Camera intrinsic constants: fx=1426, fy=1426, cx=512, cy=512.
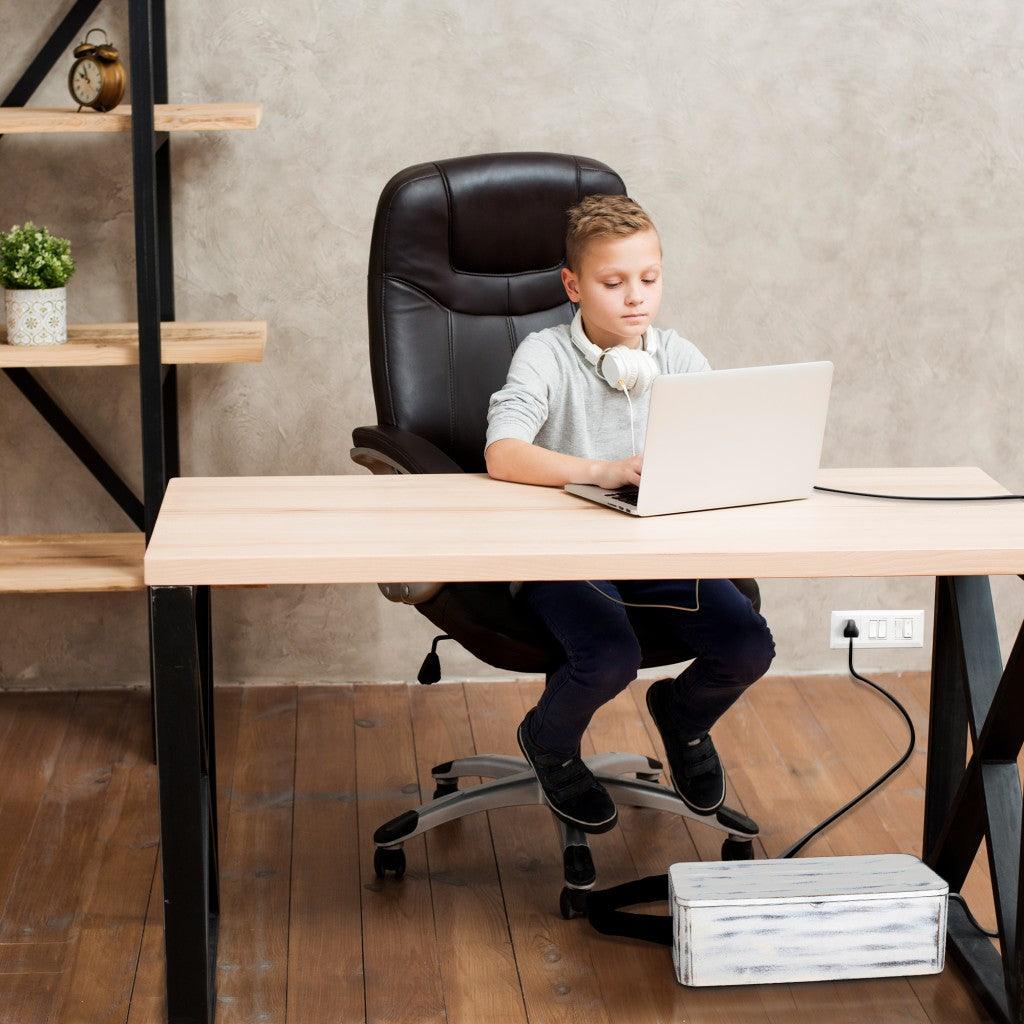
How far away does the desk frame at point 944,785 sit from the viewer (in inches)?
66.5

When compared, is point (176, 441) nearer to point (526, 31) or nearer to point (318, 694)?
point (318, 694)

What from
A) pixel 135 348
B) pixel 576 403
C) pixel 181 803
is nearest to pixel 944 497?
pixel 576 403

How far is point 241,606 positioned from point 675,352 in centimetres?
126

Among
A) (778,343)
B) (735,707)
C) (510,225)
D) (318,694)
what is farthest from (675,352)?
(318,694)

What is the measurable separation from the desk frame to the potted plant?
772 mm

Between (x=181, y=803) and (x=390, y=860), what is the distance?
2.05ft

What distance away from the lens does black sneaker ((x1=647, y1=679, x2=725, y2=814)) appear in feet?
7.28

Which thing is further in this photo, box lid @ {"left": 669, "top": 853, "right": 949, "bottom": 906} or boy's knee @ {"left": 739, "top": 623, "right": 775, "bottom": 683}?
boy's knee @ {"left": 739, "top": 623, "right": 775, "bottom": 683}

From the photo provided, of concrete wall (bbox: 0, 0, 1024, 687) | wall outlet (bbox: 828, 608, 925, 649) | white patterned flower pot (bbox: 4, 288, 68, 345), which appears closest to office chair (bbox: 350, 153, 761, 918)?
concrete wall (bbox: 0, 0, 1024, 687)

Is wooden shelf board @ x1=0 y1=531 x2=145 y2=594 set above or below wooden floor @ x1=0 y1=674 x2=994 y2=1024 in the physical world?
above

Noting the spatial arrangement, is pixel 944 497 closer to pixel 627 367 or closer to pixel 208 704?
pixel 627 367

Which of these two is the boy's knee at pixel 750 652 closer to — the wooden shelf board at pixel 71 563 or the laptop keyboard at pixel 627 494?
the laptop keyboard at pixel 627 494

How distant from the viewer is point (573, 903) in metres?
2.16

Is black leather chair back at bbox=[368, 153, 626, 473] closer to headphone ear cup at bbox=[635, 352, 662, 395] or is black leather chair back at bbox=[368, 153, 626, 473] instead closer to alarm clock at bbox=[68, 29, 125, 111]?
headphone ear cup at bbox=[635, 352, 662, 395]
